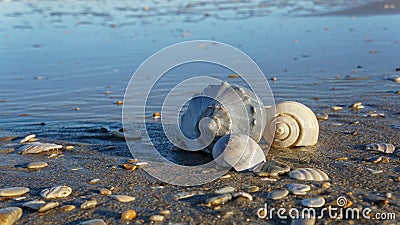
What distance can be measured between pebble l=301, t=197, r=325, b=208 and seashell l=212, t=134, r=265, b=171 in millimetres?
684

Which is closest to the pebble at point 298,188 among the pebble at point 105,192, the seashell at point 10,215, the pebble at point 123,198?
the pebble at point 123,198

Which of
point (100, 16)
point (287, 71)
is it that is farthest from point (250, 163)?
point (100, 16)

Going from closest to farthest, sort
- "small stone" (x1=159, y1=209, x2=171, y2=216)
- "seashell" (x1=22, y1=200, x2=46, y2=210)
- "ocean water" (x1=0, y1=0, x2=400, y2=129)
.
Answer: "small stone" (x1=159, y1=209, x2=171, y2=216)
"seashell" (x1=22, y1=200, x2=46, y2=210)
"ocean water" (x1=0, y1=0, x2=400, y2=129)

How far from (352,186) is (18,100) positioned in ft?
15.9

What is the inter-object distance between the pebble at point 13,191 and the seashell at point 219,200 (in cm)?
136

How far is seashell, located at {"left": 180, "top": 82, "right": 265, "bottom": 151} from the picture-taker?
3.92m

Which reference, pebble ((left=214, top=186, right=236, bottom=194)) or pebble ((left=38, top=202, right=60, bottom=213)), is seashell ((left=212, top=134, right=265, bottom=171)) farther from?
pebble ((left=38, top=202, right=60, bottom=213))

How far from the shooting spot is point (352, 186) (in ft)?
10.9

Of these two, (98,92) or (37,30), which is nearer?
(98,92)

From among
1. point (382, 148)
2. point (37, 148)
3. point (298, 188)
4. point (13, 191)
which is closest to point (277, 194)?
point (298, 188)

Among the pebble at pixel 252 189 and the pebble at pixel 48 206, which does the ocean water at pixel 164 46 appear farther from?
the pebble at pixel 252 189

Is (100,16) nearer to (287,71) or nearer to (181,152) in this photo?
(287,71)

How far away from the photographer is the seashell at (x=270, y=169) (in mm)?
3574

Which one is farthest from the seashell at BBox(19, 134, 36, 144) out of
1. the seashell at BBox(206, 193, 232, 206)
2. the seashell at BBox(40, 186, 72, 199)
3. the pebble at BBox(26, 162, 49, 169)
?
the seashell at BBox(206, 193, 232, 206)
